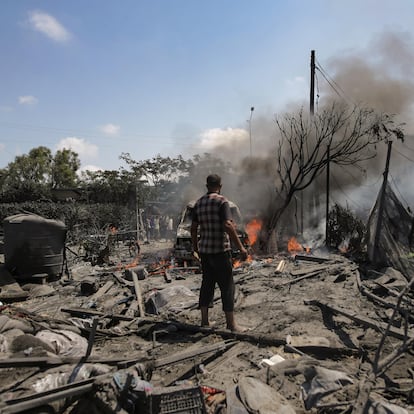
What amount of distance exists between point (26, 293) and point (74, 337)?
379cm

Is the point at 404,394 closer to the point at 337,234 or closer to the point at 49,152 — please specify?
the point at 337,234

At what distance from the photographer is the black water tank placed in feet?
27.7

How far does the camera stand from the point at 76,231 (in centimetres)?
1756

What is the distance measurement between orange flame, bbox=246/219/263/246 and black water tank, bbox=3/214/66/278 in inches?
293

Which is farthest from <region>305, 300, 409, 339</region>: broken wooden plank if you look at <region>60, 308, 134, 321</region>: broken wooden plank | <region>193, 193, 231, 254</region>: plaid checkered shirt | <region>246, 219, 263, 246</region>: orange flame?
<region>246, 219, 263, 246</region>: orange flame

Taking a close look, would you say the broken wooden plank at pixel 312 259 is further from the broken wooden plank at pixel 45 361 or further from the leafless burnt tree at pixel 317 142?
the broken wooden plank at pixel 45 361

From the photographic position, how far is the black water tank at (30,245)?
332 inches

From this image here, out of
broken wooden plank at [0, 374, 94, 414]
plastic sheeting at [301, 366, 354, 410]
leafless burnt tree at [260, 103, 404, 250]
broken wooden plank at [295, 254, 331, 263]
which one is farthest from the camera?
leafless burnt tree at [260, 103, 404, 250]

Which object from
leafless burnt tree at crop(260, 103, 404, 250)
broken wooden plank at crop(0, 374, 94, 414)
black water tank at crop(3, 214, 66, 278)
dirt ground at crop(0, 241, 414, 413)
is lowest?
dirt ground at crop(0, 241, 414, 413)

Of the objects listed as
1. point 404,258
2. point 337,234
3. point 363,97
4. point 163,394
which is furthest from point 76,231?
point 363,97

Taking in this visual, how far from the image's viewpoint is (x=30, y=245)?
855 centimetres

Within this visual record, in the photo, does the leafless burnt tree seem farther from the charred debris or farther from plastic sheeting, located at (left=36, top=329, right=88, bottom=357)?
plastic sheeting, located at (left=36, top=329, right=88, bottom=357)

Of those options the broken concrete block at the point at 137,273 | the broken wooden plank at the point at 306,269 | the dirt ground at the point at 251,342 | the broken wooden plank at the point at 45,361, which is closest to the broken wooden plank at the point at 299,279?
the dirt ground at the point at 251,342

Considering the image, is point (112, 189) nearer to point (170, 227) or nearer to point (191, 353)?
point (170, 227)
